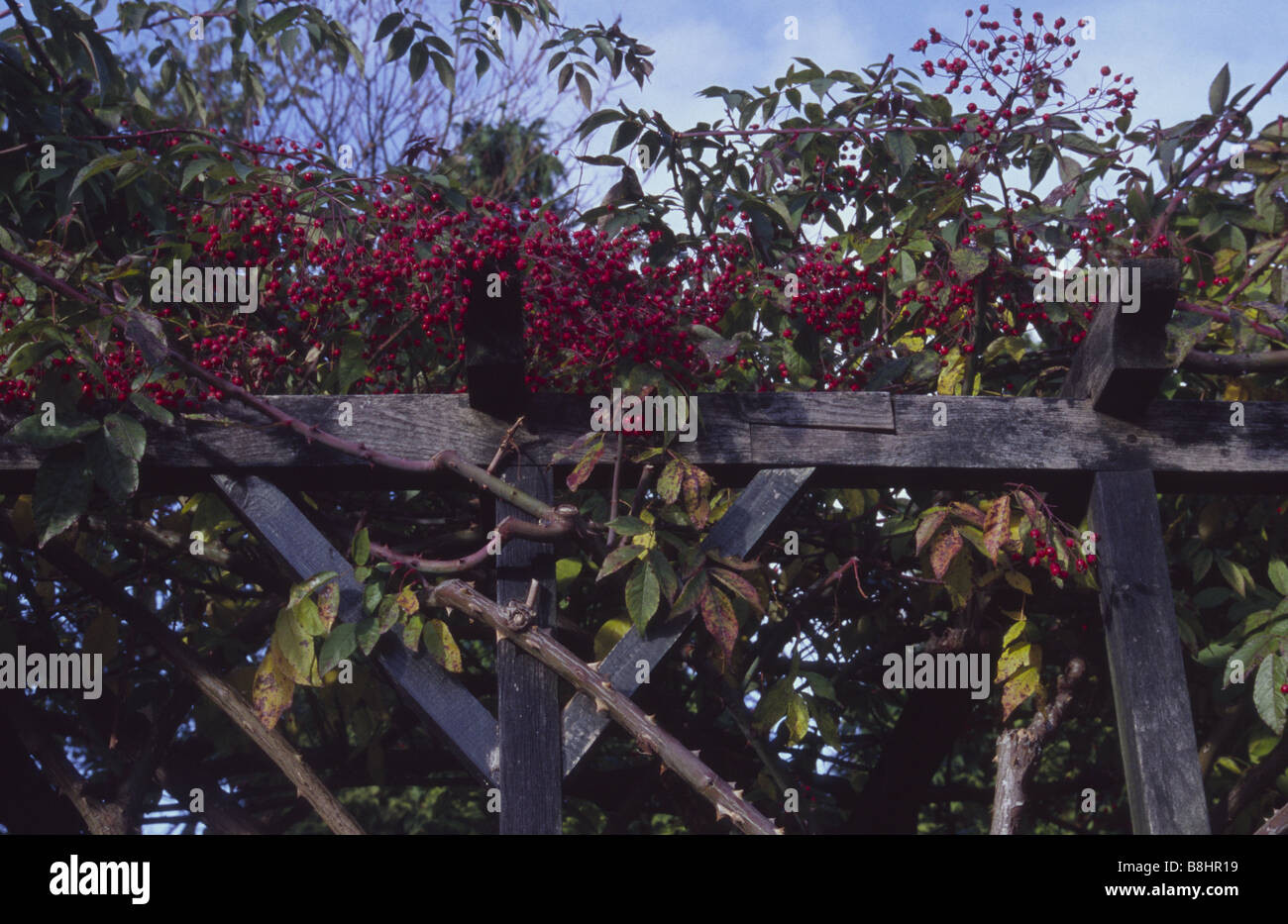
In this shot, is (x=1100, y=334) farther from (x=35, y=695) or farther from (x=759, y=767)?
(x=35, y=695)

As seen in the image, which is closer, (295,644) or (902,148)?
(295,644)

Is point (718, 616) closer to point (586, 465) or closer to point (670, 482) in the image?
point (670, 482)

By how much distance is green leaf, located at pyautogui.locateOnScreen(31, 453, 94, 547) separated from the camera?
258 centimetres

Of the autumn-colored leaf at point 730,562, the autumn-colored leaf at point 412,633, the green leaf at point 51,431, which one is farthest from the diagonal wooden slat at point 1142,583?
the green leaf at point 51,431

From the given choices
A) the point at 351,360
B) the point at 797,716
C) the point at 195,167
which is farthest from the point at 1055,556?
the point at 195,167

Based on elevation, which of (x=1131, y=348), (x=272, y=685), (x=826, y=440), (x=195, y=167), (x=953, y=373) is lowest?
(x=272, y=685)

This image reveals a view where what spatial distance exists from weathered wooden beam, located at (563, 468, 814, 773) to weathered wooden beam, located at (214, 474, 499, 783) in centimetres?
17

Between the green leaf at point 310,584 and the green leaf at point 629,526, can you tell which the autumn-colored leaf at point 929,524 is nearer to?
the green leaf at point 629,526

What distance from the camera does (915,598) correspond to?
3.73 meters

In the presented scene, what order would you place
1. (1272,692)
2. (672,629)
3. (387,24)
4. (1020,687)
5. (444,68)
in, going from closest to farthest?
(672,629) → (1272,692) → (1020,687) → (387,24) → (444,68)

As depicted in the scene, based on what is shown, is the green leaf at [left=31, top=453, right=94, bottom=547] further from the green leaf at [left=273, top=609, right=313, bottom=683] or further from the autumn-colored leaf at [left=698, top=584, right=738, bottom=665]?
the autumn-colored leaf at [left=698, top=584, right=738, bottom=665]

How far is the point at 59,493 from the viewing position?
259 cm

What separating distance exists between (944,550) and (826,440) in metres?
0.38

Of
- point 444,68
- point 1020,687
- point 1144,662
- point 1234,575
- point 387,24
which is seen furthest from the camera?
point 444,68
